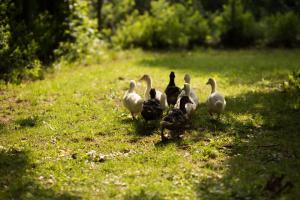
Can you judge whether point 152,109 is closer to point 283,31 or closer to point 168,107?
point 168,107

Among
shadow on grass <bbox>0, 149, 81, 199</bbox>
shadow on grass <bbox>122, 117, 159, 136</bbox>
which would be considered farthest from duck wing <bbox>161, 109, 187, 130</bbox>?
shadow on grass <bbox>0, 149, 81, 199</bbox>

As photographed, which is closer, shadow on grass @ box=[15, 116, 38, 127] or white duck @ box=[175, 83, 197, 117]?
white duck @ box=[175, 83, 197, 117]

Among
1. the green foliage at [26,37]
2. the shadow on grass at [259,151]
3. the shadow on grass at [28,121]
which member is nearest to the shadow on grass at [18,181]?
the shadow on grass at [28,121]

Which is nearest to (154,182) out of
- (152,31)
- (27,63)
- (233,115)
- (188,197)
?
(188,197)

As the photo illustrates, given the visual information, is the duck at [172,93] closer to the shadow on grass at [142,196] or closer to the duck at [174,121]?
the duck at [174,121]

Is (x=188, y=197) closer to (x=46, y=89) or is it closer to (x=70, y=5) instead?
(x=46, y=89)

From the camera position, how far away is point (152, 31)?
25.4 metres

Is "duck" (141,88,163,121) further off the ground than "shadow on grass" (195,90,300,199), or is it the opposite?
"duck" (141,88,163,121)

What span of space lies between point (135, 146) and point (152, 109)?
0.99m

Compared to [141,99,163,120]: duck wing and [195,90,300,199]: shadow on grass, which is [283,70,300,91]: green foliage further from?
[141,99,163,120]: duck wing

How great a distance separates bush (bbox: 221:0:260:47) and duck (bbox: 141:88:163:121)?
608 inches

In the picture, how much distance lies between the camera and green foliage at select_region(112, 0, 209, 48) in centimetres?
2530

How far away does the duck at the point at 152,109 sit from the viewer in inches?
426

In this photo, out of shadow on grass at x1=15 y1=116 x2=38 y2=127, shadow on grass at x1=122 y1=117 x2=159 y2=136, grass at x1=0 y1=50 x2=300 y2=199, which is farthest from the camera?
shadow on grass at x1=15 y1=116 x2=38 y2=127
